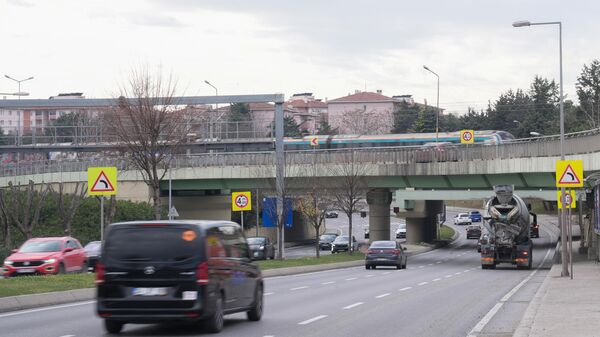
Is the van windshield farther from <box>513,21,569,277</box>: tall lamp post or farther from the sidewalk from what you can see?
<box>513,21,569,277</box>: tall lamp post

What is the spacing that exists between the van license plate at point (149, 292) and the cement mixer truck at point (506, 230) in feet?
110

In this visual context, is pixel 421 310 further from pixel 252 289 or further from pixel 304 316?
pixel 252 289

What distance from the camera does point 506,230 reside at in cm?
4716

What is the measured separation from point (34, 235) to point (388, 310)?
46.9 meters

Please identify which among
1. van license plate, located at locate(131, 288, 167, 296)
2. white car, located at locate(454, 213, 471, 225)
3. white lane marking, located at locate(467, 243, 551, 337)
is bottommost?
white car, located at locate(454, 213, 471, 225)

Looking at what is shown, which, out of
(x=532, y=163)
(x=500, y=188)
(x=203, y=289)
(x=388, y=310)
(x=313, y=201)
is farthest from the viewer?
(x=313, y=201)

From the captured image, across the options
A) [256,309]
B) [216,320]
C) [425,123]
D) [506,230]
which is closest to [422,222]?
[506,230]

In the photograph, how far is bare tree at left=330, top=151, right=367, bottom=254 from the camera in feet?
208

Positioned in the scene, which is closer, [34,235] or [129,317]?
[129,317]

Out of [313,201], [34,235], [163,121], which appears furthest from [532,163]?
[34,235]

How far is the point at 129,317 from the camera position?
573 inches

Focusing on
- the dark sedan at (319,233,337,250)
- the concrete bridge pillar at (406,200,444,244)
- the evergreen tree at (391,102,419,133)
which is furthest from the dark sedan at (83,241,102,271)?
the evergreen tree at (391,102,419,133)

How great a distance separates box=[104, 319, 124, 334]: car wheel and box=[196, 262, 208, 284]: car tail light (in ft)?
5.24

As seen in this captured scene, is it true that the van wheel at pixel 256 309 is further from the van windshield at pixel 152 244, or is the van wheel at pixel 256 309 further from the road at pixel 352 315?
the van windshield at pixel 152 244
